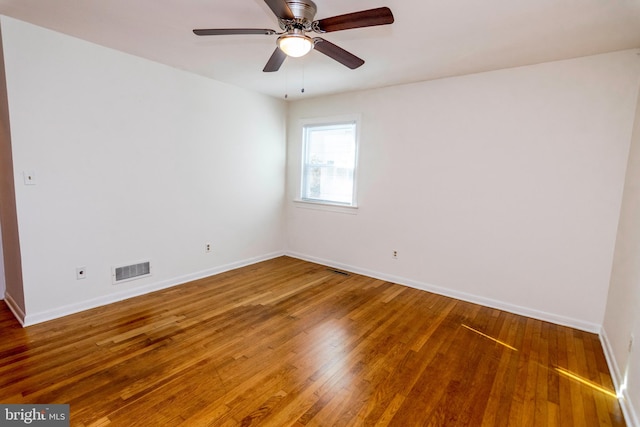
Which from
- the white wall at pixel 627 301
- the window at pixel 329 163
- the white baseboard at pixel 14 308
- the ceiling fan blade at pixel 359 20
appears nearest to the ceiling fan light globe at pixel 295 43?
the ceiling fan blade at pixel 359 20

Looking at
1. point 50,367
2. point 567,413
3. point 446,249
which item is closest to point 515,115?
point 446,249

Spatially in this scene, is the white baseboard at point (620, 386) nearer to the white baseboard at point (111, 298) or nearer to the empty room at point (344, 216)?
the empty room at point (344, 216)

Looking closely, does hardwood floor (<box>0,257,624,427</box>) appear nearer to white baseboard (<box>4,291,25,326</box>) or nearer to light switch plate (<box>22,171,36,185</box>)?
white baseboard (<box>4,291,25,326</box>)

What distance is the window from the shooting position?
14.3 ft

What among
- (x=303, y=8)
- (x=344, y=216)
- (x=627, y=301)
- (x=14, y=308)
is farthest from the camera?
(x=344, y=216)

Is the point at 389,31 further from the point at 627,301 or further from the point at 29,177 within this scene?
the point at 29,177

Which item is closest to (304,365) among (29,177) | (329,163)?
(29,177)

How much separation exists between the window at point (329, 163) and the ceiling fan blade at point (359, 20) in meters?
2.36

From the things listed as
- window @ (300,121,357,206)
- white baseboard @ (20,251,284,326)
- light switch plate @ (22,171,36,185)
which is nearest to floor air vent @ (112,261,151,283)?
white baseboard @ (20,251,284,326)

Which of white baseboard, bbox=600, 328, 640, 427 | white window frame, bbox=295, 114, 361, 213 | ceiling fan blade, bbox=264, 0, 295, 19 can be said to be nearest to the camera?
ceiling fan blade, bbox=264, 0, 295, 19

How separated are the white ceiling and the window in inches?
45.5

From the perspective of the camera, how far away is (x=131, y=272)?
3293 millimetres

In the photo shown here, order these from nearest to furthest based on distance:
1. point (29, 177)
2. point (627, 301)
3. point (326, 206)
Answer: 1. point (627, 301)
2. point (29, 177)
3. point (326, 206)

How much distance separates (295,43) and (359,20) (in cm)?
43
